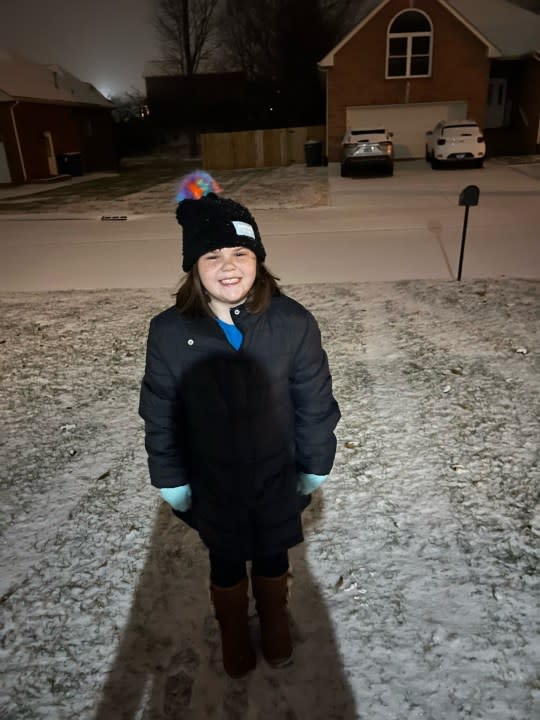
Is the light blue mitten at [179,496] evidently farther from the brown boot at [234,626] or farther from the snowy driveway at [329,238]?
the snowy driveway at [329,238]

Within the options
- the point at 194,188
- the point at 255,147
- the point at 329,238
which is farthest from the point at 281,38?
the point at 194,188

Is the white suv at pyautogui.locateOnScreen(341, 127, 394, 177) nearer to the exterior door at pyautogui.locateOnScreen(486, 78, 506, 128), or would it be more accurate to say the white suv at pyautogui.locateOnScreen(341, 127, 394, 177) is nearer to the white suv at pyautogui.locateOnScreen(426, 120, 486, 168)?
the white suv at pyautogui.locateOnScreen(426, 120, 486, 168)

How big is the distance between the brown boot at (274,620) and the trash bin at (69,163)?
2527 cm

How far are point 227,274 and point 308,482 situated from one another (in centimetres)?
81

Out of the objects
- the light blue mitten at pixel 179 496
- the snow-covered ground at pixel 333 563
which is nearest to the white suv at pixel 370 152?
the snow-covered ground at pixel 333 563

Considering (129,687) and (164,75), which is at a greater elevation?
(164,75)

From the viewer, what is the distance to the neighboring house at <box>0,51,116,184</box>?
20109 mm

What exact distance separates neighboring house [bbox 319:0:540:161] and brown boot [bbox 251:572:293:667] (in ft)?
72.6

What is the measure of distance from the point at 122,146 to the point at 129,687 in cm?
4233

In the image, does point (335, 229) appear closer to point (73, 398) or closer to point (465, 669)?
point (73, 398)

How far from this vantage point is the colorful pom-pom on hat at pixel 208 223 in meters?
1.66

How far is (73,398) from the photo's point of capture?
398cm

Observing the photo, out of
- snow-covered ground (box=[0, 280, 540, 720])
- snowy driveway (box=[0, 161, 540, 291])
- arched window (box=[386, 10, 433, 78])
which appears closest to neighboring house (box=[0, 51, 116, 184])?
snowy driveway (box=[0, 161, 540, 291])

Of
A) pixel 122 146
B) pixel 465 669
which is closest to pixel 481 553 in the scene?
pixel 465 669
